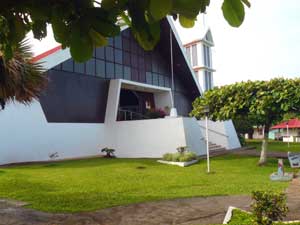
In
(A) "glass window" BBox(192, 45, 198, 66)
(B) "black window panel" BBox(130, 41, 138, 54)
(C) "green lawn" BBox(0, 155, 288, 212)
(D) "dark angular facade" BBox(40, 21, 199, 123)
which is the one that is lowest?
(C) "green lawn" BBox(0, 155, 288, 212)

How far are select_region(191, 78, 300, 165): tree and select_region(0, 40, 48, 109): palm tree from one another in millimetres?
6723

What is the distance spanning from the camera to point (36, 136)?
54.4ft

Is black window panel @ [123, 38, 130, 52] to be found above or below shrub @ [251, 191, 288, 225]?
above

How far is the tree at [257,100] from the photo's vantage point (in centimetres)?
1345

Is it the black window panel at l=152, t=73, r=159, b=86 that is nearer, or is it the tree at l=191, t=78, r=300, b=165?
the tree at l=191, t=78, r=300, b=165

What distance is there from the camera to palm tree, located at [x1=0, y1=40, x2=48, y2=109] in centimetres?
920

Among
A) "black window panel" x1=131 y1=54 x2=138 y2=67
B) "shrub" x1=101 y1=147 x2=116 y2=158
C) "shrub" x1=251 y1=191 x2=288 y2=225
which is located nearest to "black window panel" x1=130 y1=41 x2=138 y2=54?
"black window panel" x1=131 y1=54 x2=138 y2=67

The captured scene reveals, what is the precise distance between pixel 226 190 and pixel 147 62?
51.8ft

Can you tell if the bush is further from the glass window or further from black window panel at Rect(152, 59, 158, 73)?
the glass window

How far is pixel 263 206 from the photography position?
5.47 metres

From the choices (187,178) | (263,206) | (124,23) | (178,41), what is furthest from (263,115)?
(124,23)

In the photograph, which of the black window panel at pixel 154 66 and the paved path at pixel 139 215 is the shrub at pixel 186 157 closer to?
the paved path at pixel 139 215

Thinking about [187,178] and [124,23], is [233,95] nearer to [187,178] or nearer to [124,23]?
[187,178]

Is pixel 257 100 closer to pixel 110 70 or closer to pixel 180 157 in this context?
pixel 180 157
